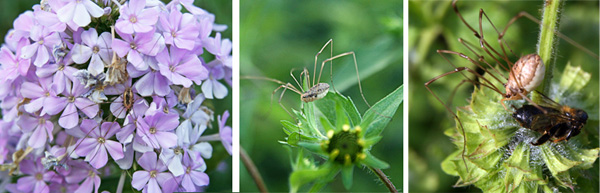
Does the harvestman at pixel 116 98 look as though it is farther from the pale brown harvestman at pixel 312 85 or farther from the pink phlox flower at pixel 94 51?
the pale brown harvestman at pixel 312 85

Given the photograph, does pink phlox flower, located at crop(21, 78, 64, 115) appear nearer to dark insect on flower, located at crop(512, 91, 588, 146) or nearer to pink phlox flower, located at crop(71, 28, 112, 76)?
pink phlox flower, located at crop(71, 28, 112, 76)

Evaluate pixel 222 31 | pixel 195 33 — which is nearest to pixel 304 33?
pixel 222 31

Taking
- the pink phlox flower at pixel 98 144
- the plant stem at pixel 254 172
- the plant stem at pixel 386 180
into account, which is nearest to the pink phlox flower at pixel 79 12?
the pink phlox flower at pixel 98 144

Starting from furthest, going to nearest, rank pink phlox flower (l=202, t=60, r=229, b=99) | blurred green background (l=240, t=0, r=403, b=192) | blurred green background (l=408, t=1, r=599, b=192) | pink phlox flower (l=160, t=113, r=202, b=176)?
blurred green background (l=408, t=1, r=599, b=192), blurred green background (l=240, t=0, r=403, b=192), pink phlox flower (l=202, t=60, r=229, b=99), pink phlox flower (l=160, t=113, r=202, b=176)

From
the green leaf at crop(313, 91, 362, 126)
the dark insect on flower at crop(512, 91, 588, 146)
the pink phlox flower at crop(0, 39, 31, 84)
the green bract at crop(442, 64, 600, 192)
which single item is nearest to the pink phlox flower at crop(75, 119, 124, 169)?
the pink phlox flower at crop(0, 39, 31, 84)

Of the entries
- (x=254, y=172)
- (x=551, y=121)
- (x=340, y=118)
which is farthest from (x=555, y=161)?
(x=254, y=172)

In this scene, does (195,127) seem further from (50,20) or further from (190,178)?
(50,20)
